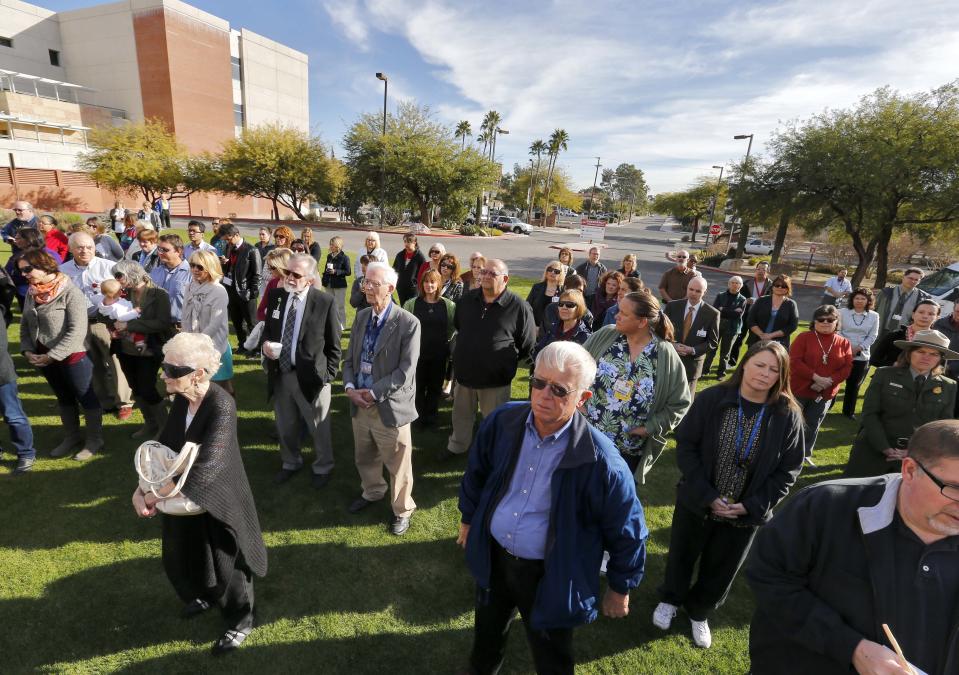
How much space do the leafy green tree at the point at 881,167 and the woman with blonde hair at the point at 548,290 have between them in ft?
69.9

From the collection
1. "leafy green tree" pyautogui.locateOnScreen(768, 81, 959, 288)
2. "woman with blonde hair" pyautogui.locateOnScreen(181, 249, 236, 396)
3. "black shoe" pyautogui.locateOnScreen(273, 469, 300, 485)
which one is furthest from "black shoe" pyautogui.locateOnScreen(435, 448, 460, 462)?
"leafy green tree" pyautogui.locateOnScreen(768, 81, 959, 288)

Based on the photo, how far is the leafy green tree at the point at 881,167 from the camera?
1864cm

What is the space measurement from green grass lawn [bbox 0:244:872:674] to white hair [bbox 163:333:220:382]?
1731 mm

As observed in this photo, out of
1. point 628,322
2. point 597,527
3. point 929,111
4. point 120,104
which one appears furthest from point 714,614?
point 120,104

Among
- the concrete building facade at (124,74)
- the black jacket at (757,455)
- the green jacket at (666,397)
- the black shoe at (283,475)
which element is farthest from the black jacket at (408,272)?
the concrete building facade at (124,74)

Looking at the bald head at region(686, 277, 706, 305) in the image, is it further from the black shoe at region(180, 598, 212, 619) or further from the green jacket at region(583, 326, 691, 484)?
the black shoe at region(180, 598, 212, 619)

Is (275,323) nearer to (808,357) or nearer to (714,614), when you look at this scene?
(714,614)

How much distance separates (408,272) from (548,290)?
2.90 m

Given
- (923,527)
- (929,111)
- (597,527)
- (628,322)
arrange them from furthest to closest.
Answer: (929,111) < (628,322) < (597,527) < (923,527)

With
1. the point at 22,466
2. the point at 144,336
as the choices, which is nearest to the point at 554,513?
the point at 144,336

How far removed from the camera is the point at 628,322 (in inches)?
123

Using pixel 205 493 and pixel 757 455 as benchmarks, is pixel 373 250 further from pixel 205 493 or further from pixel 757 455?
pixel 757 455

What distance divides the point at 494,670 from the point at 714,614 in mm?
1737

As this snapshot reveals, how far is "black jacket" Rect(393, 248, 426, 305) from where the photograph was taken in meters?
7.82
